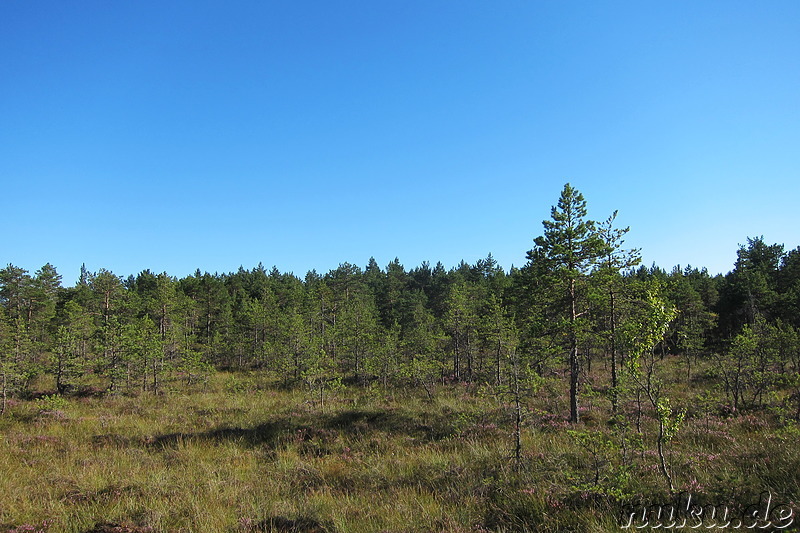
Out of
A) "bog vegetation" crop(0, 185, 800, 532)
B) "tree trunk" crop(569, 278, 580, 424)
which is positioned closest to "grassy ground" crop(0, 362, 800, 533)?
"bog vegetation" crop(0, 185, 800, 532)

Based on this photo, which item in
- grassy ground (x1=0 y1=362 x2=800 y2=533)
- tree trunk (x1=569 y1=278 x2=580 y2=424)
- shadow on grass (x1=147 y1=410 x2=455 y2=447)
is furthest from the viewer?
tree trunk (x1=569 y1=278 x2=580 y2=424)

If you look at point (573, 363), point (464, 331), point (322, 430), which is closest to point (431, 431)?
point (322, 430)

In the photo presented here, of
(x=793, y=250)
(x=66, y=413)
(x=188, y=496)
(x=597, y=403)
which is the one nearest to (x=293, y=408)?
(x=66, y=413)

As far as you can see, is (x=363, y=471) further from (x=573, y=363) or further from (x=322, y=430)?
(x=573, y=363)

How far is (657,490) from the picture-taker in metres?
5.75

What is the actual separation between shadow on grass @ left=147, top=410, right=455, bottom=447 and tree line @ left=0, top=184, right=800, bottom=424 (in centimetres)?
334

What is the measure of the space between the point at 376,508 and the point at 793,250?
75516 mm

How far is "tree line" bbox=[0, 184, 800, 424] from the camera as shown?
15008mm

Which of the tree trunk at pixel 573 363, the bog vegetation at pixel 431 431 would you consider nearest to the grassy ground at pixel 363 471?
the bog vegetation at pixel 431 431

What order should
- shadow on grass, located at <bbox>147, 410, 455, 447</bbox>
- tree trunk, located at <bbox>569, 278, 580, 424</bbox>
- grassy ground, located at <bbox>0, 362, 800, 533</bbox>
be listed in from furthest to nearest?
tree trunk, located at <bbox>569, 278, 580, 424</bbox>
shadow on grass, located at <bbox>147, 410, 455, 447</bbox>
grassy ground, located at <bbox>0, 362, 800, 533</bbox>

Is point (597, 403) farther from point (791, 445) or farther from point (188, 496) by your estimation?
point (188, 496)

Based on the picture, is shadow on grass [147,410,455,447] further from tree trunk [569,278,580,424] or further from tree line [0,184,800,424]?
tree trunk [569,278,580,424]

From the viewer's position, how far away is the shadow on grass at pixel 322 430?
13.5 metres

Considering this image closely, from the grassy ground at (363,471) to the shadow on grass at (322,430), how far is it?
9 cm
